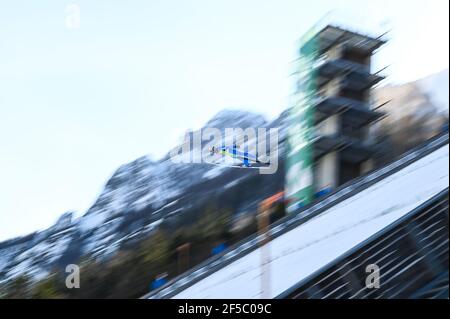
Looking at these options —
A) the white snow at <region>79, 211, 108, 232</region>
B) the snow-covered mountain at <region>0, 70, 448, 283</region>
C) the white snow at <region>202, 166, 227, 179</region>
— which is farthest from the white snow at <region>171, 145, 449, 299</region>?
the white snow at <region>79, 211, 108, 232</region>

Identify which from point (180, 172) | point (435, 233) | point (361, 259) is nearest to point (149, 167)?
point (180, 172)

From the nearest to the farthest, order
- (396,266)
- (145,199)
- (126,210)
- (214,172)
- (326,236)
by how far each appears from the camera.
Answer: (396,266) → (326,236) → (214,172) → (126,210) → (145,199)

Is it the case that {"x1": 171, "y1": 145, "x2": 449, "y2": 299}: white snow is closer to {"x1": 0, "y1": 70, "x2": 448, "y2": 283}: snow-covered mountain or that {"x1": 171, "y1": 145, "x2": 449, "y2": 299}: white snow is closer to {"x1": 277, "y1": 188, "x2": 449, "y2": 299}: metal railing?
{"x1": 277, "y1": 188, "x2": 449, "y2": 299}: metal railing

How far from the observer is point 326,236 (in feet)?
9.06

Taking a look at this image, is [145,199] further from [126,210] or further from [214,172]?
[214,172]

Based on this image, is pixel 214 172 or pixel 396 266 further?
pixel 214 172

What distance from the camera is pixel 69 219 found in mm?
3283

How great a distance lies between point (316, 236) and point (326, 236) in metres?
0.07

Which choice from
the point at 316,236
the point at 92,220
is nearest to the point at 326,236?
the point at 316,236

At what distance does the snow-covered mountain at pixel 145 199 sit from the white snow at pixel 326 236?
2.08 feet

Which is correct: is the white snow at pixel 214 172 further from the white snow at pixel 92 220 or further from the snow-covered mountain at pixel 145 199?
the white snow at pixel 92 220

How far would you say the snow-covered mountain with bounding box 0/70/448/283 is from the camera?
10.2 feet

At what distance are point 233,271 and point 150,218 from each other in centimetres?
139

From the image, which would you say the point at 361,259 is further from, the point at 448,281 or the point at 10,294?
the point at 10,294
